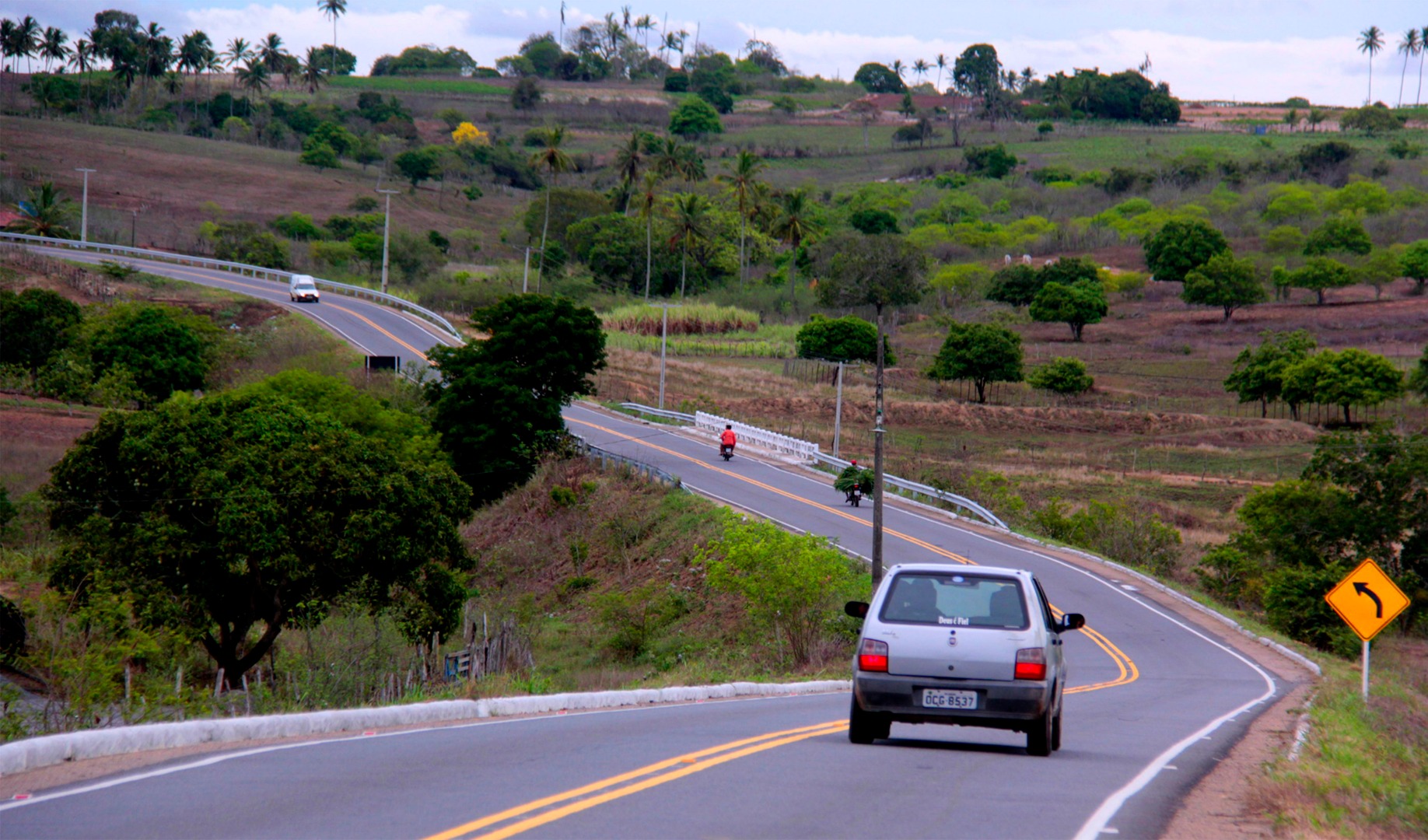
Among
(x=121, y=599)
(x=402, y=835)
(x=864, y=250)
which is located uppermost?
(x=864, y=250)

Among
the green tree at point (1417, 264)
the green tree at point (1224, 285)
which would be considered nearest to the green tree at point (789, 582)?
the green tree at point (1224, 285)

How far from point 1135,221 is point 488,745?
147m

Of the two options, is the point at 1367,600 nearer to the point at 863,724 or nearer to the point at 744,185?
the point at 863,724

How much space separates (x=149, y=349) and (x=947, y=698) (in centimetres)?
Answer: 6489

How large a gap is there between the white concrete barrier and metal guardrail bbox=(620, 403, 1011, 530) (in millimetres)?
32048

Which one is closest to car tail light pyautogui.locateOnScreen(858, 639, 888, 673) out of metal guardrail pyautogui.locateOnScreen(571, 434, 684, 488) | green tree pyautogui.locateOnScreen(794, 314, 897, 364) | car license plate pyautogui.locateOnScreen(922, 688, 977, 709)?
car license plate pyautogui.locateOnScreen(922, 688, 977, 709)

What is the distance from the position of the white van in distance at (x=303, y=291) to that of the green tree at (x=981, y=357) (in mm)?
42958

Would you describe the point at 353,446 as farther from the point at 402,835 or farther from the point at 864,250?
the point at 864,250

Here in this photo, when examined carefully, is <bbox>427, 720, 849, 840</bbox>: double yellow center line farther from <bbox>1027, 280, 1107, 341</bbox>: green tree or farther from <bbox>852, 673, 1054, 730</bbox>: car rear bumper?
<bbox>1027, 280, 1107, 341</bbox>: green tree

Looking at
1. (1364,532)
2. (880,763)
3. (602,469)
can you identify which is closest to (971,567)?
(880,763)

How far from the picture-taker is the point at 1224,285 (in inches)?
4082

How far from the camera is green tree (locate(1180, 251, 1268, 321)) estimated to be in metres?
104

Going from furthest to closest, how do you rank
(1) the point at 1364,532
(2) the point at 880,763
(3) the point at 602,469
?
(3) the point at 602,469 → (1) the point at 1364,532 → (2) the point at 880,763

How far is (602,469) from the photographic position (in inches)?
2066
